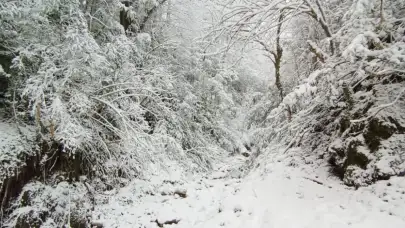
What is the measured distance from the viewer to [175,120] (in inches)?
321

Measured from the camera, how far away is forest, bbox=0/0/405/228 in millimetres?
4004

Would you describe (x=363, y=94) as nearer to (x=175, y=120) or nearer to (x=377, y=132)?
(x=377, y=132)

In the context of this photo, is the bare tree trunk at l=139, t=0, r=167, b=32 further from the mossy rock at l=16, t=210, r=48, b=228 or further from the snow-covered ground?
the mossy rock at l=16, t=210, r=48, b=228

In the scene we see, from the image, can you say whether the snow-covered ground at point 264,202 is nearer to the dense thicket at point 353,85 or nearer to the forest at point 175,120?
the forest at point 175,120

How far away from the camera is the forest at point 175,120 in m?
4.00

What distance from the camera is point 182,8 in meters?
9.64

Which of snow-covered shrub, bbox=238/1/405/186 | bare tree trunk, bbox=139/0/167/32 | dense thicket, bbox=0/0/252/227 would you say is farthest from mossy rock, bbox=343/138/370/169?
bare tree trunk, bbox=139/0/167/32

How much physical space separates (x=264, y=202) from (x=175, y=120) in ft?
13.1

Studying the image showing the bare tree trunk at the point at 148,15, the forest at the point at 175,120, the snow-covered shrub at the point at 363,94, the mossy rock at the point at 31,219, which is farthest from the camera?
the bare tree trunk at the point at 148,15

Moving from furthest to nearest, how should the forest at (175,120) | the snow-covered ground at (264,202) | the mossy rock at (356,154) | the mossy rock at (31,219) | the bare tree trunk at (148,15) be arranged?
the bare tree trunk at (148,15) < the mossy rock at (31,219) < the mossy rock at (356,154) < the forest at (175,120) < the snow-covered ground at (264,202)

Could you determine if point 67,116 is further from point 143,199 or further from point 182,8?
point 182,8

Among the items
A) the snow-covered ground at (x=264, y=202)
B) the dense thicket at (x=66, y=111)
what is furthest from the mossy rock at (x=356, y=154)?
the dense thicket at (x=66, y=111)

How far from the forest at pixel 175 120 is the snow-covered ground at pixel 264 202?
0.02 m

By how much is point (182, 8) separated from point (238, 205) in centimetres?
695
